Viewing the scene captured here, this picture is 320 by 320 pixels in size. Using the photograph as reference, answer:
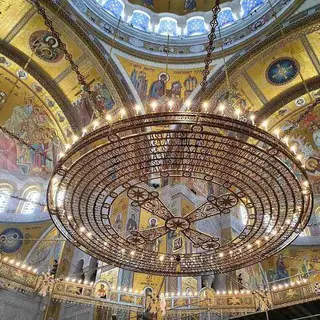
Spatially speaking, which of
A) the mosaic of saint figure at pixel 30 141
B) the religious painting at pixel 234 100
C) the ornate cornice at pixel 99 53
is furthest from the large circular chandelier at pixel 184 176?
the mosaic of saint figure at pixel 30 141

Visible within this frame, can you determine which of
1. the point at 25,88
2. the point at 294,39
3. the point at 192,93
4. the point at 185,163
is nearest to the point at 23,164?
the point at 25,88

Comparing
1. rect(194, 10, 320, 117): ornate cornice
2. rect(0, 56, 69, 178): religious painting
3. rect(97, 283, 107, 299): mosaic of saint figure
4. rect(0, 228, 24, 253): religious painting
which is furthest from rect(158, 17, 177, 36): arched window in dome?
rect(97, 283, 107, 299): mosaic of saint figure

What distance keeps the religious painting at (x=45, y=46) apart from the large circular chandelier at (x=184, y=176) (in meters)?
8.37

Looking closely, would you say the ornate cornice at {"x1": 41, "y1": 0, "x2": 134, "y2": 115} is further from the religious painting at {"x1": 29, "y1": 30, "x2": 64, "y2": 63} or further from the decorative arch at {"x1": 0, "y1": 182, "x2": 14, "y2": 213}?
the decorative arch at {"x1": 0, "y1": 182, "x2": 14, "y2": 213}

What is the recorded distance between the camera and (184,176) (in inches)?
293

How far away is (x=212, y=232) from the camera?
14.2 m

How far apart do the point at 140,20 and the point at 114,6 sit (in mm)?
1418

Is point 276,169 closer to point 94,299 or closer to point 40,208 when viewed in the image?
point 94,299

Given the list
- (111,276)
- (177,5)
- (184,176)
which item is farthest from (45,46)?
(184,176)

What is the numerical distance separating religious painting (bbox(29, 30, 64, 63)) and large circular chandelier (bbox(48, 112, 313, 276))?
27.5ft

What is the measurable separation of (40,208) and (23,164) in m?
2.60

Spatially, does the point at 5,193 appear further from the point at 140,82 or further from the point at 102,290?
the point at 140,82

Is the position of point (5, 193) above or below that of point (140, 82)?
below

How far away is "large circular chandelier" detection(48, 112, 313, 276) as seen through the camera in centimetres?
612
